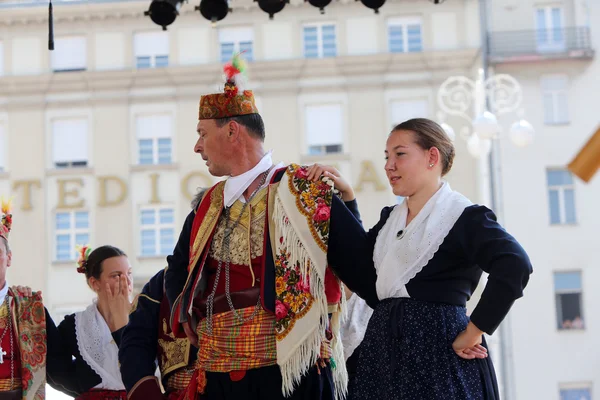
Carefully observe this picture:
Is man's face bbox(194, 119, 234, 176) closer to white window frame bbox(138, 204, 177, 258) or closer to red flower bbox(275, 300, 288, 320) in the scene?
red flower bbox(275, 300, 288, 320)

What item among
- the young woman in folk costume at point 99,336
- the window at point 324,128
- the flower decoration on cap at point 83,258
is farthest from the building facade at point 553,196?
the young woman in folk costume at point 99,336

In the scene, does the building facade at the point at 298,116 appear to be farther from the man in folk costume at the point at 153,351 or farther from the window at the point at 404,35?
the man in folk costume at the point at 153,351

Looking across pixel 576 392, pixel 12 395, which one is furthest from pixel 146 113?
pixel 12 395

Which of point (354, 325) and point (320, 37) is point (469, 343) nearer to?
point (354, 325)

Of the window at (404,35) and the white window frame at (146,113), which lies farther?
the white window frame at (146,113)

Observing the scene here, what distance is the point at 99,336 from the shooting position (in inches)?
150

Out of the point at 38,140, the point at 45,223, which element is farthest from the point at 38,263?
the point at 38,140

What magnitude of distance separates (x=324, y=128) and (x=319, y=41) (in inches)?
54.2

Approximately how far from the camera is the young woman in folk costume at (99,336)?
3.71 metres

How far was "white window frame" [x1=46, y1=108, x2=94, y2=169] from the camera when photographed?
50.9 ft

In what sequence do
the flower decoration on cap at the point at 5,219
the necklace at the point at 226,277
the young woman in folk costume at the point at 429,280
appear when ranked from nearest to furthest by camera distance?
1. the young woman in folk costume at the point at 429,280
2. the necklace at the point at 226,277
3. the flower decoration on cap at the point at 5,219

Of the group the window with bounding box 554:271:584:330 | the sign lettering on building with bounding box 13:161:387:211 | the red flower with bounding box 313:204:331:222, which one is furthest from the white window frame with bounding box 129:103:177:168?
the red flower with bounding box 313:204:331:222

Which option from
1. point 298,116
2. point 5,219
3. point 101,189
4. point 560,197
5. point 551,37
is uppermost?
point 551,37

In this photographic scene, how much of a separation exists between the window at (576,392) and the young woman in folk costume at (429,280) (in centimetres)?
1314
